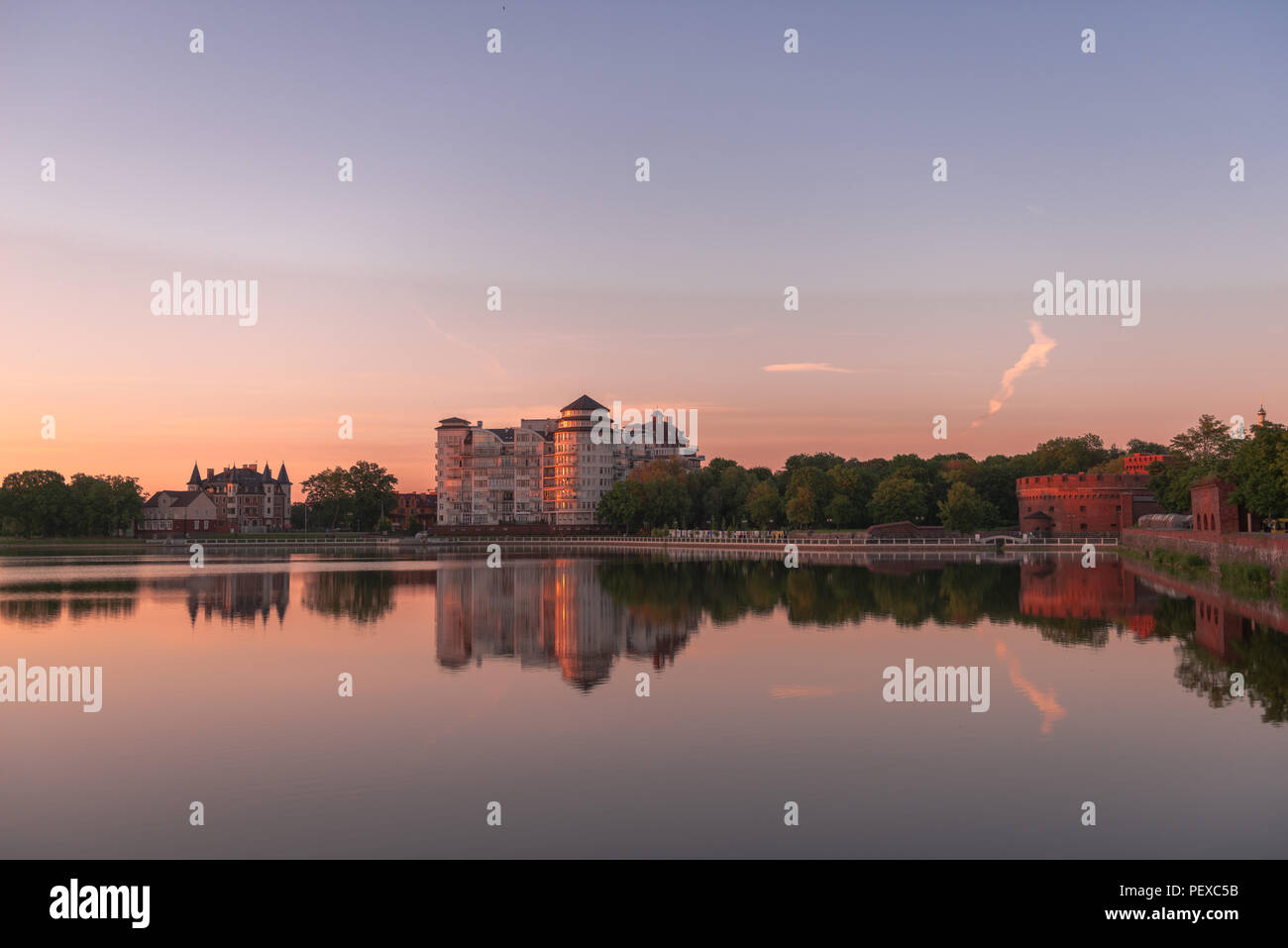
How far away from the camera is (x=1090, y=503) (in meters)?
111

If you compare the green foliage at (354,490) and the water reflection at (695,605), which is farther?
the green foliage at (354,490)

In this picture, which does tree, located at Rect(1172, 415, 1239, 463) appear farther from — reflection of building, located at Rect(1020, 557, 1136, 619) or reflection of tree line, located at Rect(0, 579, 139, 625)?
reflection of tree line, located at Rect(0, 579, 139, 625)

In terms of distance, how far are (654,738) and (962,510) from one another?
104 metres

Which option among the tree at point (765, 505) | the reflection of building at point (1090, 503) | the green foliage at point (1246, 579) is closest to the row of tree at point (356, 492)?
the tree at point (765, 505)

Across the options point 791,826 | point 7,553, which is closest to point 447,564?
point 7,553

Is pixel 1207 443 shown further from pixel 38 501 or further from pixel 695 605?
pixel 38 501

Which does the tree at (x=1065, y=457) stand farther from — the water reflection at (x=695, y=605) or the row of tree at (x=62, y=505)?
the row of tree at (x=62, y=505)

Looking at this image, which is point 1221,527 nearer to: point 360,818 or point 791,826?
point 791,826

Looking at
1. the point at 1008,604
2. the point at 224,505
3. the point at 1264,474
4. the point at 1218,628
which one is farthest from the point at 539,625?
the point at 224,505

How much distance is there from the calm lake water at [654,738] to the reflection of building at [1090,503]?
79.4 meters

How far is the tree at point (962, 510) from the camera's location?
376 feet
